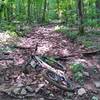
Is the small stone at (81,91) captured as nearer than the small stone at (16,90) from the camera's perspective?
No

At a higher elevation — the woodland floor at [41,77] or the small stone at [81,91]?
the woodland floor at [41,77]

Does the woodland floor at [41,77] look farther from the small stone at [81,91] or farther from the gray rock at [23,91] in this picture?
the gray rock at [23,91]

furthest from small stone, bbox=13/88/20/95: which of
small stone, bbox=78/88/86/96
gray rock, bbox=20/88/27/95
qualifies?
small stone, bbox=78/88/86/96

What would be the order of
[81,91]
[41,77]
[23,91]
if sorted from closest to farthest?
1. [23,91]
2. [81,91]
3. [41,77]

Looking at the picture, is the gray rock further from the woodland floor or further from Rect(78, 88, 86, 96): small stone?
Rect(78, 88, 86, 96): small stone

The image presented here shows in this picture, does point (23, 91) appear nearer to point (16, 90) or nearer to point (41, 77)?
point (16, 90)

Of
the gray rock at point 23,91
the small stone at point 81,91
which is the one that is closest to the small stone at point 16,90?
the gray rock at point 23,91

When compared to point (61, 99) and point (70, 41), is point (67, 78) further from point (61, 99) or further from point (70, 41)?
point (70, 41)

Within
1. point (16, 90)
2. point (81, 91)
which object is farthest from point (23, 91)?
point (81, 91)

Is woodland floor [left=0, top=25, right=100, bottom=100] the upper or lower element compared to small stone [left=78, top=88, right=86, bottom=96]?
upper

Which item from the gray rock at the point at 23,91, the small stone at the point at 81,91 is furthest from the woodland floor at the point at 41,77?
the gray rock at the point at 23,91

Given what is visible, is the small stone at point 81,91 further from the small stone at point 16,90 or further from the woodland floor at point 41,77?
the small stone at point 16,90

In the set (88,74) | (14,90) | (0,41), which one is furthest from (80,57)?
(0,41)

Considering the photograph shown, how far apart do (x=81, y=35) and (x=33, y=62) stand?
18.7ft
